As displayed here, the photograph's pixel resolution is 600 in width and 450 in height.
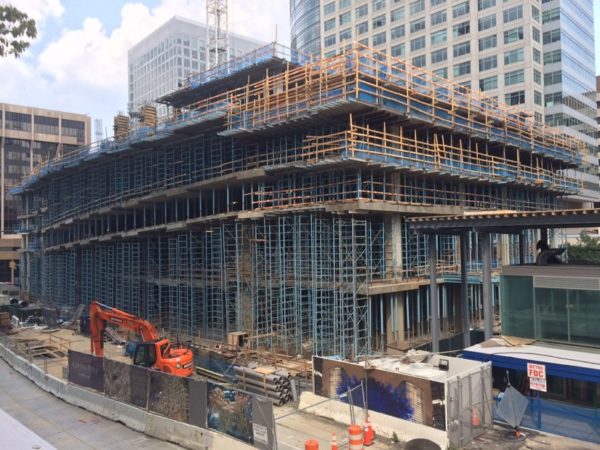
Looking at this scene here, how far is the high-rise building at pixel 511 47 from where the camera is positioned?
62.1 meters

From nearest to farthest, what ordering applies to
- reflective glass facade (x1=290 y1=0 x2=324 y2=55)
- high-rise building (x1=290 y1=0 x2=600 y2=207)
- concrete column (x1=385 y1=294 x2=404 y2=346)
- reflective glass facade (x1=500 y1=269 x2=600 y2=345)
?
reflective glass facade (x1=500 y1=269 x2=600 y2=345)
concrete column (x1=385 y1=294 x2=404 y2=346)
high-rise building (x1=290 y1=0 x2=600 y2=207)
reflective glass facade (x1=290 y1=0 x2=324 y2=55)

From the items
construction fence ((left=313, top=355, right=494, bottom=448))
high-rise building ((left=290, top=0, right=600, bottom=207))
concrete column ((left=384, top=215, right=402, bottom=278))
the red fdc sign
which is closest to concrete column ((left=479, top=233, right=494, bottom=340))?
construction fence ((left=313, top=355, right=494, bottom=448))

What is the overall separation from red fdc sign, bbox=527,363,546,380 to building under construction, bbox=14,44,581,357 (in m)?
9.75

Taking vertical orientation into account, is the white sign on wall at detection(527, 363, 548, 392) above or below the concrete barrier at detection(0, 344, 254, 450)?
above

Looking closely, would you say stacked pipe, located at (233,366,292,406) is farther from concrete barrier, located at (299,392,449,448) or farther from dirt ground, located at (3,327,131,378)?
dirt ground, located at (3,327,131,378)

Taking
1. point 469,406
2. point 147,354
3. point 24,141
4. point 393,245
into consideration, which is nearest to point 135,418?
point 147,354

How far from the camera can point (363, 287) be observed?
953 inches

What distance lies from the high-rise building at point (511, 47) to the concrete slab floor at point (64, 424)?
50.6 meters

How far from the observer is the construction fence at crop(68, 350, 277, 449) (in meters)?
13.4

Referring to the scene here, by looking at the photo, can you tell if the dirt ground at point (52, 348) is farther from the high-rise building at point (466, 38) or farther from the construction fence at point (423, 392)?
the high-rise building at point (466, 38)

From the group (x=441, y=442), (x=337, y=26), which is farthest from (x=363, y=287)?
(x=337, y=26)

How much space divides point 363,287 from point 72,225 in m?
38.0

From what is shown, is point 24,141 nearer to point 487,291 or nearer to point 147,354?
point 147,354

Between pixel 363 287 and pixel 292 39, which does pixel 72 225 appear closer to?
pixel 363 287
